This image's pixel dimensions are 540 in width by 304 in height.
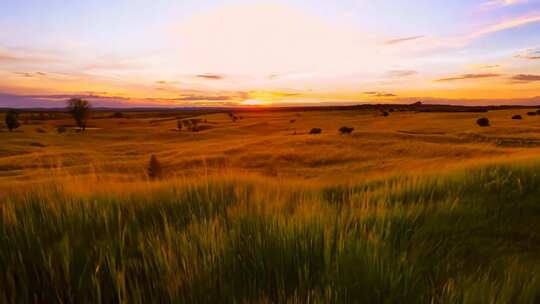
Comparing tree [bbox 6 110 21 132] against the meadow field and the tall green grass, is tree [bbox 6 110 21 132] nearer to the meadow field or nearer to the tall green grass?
the meadow field

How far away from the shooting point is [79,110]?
81812mm

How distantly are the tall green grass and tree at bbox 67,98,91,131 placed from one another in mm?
A: 87113

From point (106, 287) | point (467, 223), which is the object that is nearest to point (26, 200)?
point (106, 287)

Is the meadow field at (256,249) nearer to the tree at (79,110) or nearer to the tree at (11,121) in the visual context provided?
the tree at (11,121)

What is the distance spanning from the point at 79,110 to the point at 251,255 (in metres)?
89.1

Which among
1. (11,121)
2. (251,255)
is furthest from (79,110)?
(251,255)

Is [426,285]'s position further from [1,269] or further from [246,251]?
[1,269]

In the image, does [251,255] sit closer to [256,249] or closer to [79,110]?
[256,249]

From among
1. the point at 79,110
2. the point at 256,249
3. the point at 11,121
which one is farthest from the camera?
the point at 79,110

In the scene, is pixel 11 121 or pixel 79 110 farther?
pixel 79 110

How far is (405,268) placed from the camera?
1921mm

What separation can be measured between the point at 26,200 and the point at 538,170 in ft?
19.4

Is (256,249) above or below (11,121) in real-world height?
above

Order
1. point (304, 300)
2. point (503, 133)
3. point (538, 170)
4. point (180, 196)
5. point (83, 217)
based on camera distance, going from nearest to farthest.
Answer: point (304, 300) < point (83, 217) < point (180, 196) < point (538, 170) < point (503, 133)
